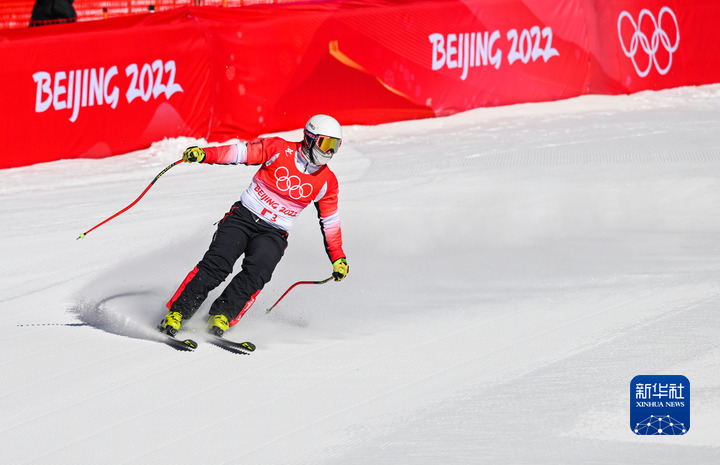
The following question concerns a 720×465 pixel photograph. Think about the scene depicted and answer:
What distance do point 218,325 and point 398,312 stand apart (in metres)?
1.40

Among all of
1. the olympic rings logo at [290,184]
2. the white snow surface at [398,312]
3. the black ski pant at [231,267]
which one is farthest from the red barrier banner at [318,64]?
the olympic rings logo at [290,184]

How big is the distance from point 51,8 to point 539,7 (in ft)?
21.6

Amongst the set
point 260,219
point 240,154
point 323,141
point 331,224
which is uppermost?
point 323,141

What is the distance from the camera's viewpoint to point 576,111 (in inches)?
592

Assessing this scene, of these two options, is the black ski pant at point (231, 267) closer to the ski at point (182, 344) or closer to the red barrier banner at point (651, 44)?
the ski at point (182, 344)

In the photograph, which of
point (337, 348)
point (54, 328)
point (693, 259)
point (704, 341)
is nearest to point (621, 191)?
point (693, 259)

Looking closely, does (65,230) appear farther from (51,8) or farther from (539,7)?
(539,7)

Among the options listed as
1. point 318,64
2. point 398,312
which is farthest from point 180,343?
point 318,64

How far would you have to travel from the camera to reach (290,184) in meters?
7.04

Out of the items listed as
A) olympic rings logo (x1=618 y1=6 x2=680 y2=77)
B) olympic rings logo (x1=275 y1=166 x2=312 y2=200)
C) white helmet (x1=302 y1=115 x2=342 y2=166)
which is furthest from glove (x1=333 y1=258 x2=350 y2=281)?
olympic rings logo (x1=618 y1=6 x2=680 y2=77)

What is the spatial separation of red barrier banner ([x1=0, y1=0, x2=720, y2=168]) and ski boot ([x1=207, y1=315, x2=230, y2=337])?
539cm

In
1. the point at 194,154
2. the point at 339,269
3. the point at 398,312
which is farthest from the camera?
the point at 398,312

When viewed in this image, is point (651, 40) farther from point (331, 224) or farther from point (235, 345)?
point (235, 345)

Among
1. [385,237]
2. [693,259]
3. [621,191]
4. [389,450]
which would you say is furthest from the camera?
[621,191]
